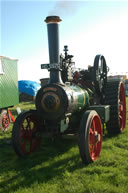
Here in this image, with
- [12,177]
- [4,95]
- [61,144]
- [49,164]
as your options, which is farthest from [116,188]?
[4,95]

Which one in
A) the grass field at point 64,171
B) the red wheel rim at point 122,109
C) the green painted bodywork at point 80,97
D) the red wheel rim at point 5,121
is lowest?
the grass field at point 64,171

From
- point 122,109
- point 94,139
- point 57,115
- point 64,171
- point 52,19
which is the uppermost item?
point 52,19

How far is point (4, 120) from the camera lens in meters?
7.27

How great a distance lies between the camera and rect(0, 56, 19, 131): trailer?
293 inches

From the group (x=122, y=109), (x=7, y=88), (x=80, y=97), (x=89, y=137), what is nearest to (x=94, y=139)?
(x=89, y=137)

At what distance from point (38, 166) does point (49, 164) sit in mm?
191

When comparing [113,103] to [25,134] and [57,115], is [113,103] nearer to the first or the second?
[57,115]

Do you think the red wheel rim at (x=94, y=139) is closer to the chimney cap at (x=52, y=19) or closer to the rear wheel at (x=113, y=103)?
the rear wheel at (x=113, y=103)

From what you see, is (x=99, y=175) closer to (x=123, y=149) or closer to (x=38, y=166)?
(x=38, y=166)

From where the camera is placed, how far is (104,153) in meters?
4.05

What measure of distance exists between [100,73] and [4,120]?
147 inches

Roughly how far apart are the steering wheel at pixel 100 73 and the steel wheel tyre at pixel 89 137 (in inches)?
53.0

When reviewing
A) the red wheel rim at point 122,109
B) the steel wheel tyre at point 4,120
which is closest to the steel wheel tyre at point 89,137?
the red wheel rim at point 122,109

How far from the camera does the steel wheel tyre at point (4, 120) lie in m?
7.11
